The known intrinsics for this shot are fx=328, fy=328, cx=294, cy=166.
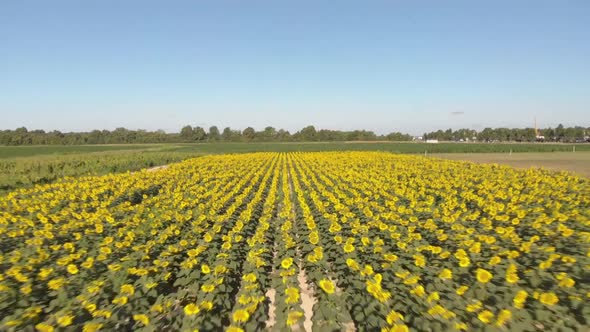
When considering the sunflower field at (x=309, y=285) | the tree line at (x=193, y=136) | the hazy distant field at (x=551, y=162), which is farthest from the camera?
the tree line at (x=193, y=136)

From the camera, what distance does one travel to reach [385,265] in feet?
13.5

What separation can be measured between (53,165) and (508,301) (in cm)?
3589

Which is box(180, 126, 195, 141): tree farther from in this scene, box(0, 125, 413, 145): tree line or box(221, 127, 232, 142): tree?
box(221, 127, 232, 142): tree

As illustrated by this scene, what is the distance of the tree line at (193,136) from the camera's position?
120806mm

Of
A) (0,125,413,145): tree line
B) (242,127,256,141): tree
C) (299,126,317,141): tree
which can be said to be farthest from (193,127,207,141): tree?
(299,126,317,141): tree

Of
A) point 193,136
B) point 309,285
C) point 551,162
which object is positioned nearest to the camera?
point 309,285

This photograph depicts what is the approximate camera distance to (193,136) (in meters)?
139

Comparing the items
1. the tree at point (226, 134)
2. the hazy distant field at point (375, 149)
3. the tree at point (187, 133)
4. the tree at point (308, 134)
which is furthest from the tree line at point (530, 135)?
the tree at point (187, 133)

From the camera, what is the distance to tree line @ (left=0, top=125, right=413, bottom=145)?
12081cm

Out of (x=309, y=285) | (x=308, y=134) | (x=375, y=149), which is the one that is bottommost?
(x=309, y=285)

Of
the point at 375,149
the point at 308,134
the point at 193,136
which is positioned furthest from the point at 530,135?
the point at 193,136

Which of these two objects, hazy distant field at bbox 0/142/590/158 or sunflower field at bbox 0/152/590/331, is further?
hazy distant field at bbox 0/142/590/158

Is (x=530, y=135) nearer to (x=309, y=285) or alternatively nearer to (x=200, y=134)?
(x=200, y=134)

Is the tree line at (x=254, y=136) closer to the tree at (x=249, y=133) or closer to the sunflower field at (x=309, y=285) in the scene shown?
the tree at (x=249, y=133)
